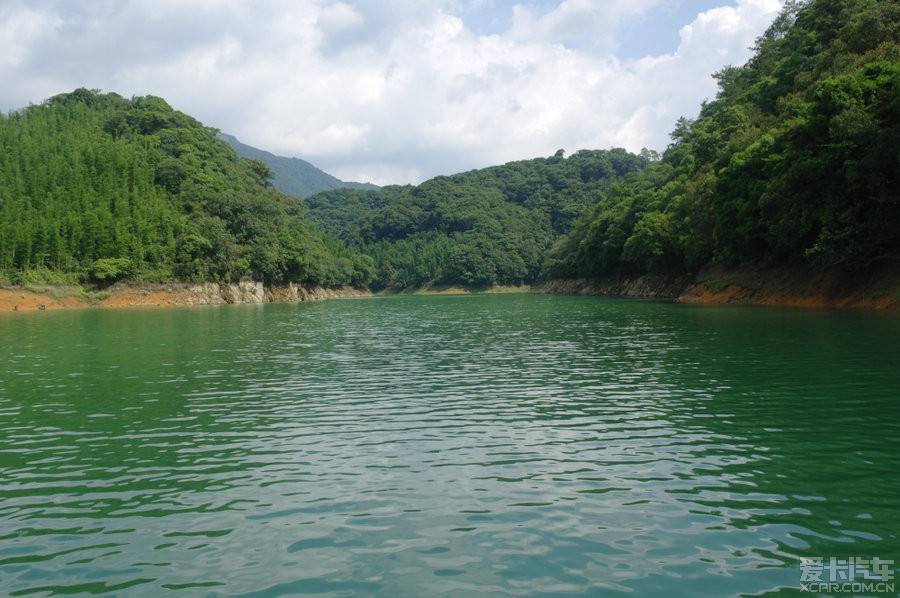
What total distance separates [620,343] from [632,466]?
2097cm

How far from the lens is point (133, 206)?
4407 inches

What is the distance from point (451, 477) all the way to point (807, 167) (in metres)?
46.4

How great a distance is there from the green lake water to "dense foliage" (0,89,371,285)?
264 ft

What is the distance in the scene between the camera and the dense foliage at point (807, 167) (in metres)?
43.8

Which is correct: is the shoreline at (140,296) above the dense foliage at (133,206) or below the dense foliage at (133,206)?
below

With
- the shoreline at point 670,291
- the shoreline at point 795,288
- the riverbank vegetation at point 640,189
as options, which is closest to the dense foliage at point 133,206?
the riverbank vegetation at point 640,189

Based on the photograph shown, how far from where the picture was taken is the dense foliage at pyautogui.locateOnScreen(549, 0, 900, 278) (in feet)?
144

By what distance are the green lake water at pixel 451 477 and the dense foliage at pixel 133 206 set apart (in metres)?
80.4

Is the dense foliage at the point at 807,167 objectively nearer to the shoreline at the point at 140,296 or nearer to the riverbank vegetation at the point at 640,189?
the riverbank vegetation at the point at 640,189

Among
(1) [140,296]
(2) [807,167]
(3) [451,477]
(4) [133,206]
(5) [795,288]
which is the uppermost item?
(4) [133,206]

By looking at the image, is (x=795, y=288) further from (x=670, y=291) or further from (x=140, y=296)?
(x=140, y=296)

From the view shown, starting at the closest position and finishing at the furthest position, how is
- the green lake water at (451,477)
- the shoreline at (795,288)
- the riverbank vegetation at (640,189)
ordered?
the green lake water at (451,477)
the riverbank vegetation at (640,189)
the shoreline at (795,288)

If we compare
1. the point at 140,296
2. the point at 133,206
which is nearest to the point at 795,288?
the point at 140,296

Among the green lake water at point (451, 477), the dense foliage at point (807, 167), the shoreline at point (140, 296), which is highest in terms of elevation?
the dense foliage at point (807, 167)
